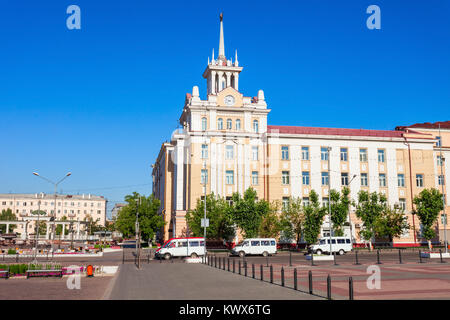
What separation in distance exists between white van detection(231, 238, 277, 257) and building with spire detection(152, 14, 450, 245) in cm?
1332

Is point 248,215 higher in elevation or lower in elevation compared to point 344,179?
lower

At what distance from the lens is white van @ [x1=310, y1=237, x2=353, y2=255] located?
4328 centimetres

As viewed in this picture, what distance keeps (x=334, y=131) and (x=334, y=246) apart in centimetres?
2248

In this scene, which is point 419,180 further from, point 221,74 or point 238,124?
point 221,74

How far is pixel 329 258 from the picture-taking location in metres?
34.5

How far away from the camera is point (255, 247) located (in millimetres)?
43156

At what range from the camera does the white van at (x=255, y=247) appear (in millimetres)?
42812

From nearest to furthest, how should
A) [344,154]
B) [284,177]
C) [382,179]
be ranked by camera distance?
1. [284,177]
2. [344,154]
3. [382,179]

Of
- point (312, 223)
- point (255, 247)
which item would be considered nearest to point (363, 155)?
point (312, 223)

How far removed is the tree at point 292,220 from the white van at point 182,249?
1506cm
